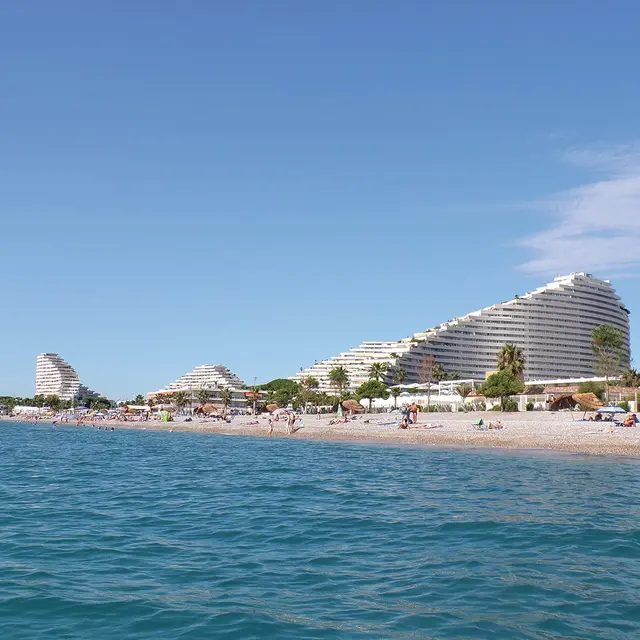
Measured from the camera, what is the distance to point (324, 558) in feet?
42.1

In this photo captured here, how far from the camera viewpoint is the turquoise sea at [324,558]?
8.98 metres

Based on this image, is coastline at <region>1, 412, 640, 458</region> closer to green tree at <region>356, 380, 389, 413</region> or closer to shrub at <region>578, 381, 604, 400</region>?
shrub at <region>578, 381, 604, 400</region>

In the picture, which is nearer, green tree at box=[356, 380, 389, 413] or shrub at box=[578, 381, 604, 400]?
shrub at box=[578, 381, 604, 400]

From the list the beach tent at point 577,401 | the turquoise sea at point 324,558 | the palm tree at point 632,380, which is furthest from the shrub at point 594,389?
the turquoise sea at point 324,558

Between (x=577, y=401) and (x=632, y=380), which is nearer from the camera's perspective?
(x=577, y=401)

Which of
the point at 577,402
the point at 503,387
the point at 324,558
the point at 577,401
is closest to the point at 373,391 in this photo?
the point at 503,387

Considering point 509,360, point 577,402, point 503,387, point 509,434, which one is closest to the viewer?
point 509,434

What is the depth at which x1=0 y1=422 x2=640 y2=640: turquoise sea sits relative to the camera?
8977 millimetres

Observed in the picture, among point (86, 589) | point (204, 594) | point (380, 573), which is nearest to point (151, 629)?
point (204, 594)

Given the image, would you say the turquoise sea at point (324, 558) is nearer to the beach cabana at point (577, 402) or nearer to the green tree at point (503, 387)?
the beach cabana at point (577, 402)

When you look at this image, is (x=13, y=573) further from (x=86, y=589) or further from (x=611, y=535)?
(x=611, y=535)

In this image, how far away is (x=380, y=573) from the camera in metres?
11.6

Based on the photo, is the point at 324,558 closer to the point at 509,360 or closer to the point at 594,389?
the point at 594,389

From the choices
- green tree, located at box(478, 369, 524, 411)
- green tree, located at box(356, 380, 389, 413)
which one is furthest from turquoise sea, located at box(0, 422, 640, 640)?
green tree, located at box(356, 380, 389, 413)
